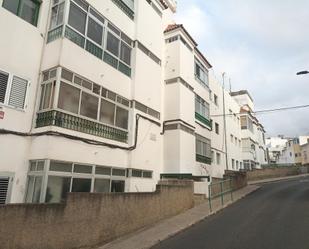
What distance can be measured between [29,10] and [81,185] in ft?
24.0

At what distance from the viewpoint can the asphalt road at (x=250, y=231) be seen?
358 inches

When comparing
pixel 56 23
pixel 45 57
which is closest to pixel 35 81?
pixel 45 57

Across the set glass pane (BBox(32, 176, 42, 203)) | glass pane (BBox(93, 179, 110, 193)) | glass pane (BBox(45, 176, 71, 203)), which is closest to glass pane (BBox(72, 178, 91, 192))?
glass pane (BBox(45, 176, 71, 203))

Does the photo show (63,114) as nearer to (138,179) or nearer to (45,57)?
(45,57)

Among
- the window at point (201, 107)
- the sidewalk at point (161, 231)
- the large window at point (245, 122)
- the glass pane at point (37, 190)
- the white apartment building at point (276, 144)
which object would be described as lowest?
the sidewalk at point (161, 231)

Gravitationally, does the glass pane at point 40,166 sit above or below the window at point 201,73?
below

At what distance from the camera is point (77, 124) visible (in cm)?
1186

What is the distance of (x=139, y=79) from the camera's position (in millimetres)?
16359

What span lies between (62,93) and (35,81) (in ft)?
4.06

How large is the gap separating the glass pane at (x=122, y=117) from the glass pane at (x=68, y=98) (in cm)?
287

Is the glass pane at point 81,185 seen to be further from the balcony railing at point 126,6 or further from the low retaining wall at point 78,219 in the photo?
the balcony railing at point 126,6

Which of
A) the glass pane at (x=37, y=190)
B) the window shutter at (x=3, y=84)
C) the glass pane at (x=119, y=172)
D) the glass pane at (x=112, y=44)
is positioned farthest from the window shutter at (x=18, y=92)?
the glass pane at (x=119, y=172)

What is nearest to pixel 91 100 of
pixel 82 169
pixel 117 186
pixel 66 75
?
pixel 66 75

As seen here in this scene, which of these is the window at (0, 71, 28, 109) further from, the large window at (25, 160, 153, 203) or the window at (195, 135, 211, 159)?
the window at (195, 135, 211, 159)
